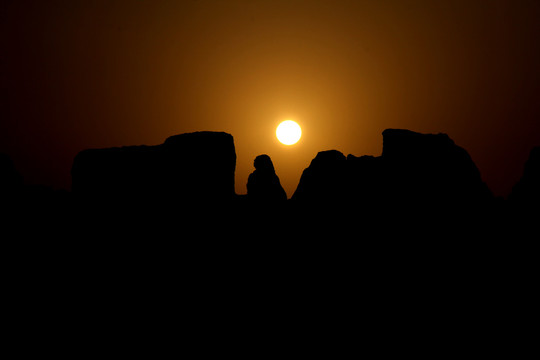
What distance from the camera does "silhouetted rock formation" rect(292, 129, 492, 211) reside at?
25062mm

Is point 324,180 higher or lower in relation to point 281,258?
higher

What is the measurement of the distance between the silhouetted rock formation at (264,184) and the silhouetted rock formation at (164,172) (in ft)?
17.7

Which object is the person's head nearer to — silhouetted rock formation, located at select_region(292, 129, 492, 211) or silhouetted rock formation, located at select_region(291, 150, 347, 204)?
silhouetted rock formation, located at select_region(291, 150, 347, 204)

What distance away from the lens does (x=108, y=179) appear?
82.2 feet

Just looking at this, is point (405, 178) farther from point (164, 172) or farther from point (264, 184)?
point (164, 172)

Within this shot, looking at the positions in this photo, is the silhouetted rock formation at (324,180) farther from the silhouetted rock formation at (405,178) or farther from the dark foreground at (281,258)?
the dark foreground at (281,258)

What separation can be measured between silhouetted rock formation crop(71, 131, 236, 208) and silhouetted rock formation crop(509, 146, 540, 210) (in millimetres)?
26608

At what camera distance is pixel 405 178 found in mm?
25938

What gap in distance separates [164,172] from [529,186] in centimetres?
3314

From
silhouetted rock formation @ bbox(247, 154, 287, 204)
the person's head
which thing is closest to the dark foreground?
silhouetted rock formation @ bbox(247, 154, 287, 204)

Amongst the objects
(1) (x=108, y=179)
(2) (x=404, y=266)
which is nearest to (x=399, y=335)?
(2) (x=404, y=266)

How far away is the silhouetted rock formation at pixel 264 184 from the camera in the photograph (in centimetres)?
3041

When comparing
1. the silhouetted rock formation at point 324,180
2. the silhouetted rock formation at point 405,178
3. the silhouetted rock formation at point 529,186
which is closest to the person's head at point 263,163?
the silhouetted rock formation at point 324,180

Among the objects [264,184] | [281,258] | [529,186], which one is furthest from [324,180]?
[529,186]
